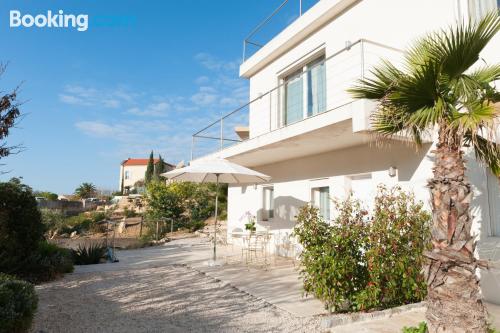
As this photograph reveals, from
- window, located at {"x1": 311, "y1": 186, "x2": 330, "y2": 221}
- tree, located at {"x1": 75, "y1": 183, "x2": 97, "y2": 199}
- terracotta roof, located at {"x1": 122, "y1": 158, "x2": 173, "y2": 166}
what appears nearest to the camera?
window, located at {"x1": 311, "y1": 186, "x2": 330, "y2": 221}

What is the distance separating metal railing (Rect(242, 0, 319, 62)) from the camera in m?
11.8

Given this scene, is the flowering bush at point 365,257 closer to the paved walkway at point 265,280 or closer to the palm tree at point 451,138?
the paved walkway at point 265,280

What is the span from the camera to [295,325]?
217 inches

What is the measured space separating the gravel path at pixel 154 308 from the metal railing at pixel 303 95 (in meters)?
4.55

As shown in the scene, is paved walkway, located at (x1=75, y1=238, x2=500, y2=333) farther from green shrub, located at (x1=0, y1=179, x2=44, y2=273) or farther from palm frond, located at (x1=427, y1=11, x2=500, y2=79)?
palm frond, located at (x1=427, y1=11, x2=500, y2=79)

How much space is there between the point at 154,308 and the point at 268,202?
8342 mm

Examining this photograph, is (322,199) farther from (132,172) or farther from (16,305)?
(132,172)

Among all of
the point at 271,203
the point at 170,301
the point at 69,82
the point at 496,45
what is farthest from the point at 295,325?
the point at 69,82

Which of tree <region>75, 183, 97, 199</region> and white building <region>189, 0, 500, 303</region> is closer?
white building <region>189, 0, 500, 303</region>

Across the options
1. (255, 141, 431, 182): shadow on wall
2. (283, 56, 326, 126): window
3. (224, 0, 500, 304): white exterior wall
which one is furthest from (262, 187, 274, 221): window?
(283, 56, 326, 126): window

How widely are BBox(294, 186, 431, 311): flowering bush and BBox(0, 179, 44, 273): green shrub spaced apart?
6.84m

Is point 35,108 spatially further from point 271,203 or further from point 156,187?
point 156,187

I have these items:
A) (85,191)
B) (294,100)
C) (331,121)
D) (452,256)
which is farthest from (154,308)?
(85,191)

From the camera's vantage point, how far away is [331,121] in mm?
7496
